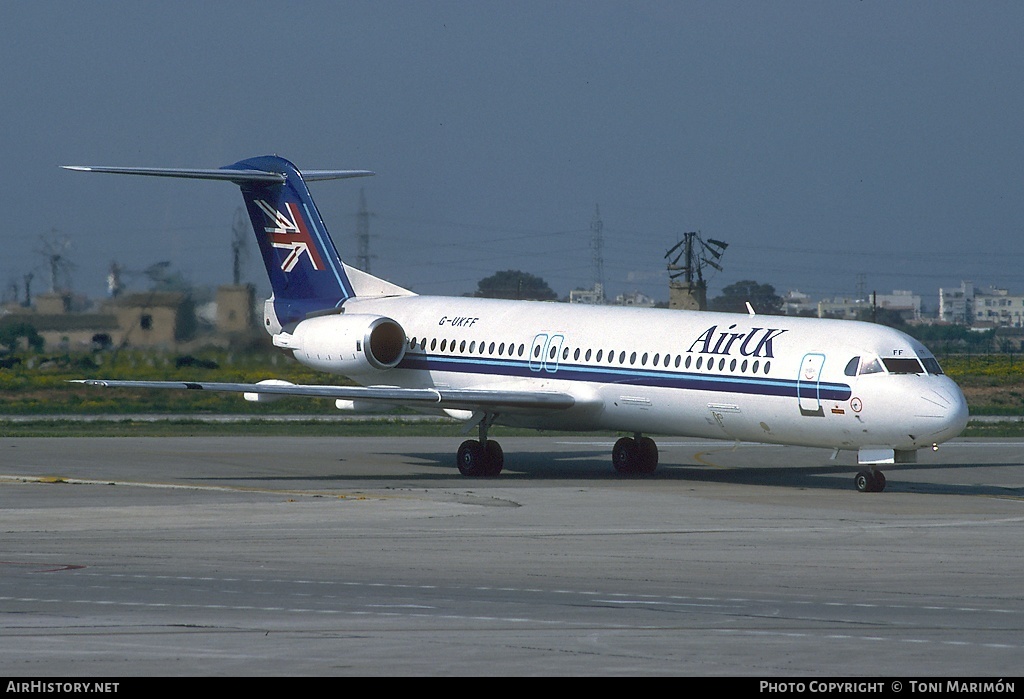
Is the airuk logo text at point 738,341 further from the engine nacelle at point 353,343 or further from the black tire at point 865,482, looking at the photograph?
the engine nacelle at point 353,343

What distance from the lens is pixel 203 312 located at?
39969 millimetres

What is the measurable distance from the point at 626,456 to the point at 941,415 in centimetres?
797

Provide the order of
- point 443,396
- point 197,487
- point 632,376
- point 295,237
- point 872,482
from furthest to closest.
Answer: point 295,237 < point 443,396 < point 632,376 < point 197,487 < point 872,482

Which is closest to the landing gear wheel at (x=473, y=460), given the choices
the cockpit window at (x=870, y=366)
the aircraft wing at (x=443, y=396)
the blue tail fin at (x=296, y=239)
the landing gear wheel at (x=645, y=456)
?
the aircraft wing at (x=443, y=396)

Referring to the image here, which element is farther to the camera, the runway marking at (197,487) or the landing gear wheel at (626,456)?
the landing gear wheel at (626,456)

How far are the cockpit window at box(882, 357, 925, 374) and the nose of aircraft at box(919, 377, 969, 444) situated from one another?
664 millimetres

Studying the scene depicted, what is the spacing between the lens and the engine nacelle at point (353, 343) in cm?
3186

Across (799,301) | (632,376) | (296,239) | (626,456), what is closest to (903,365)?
(632,376)

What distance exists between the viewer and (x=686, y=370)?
27.5 metres

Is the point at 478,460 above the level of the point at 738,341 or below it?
below

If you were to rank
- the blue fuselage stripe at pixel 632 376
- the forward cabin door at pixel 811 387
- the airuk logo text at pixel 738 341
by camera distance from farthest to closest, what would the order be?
1. the airuk logo text at pixel 738 341
2. the blue fuselage stripe at pixel 632 376
3. the forward cabin door at pixel 811 387

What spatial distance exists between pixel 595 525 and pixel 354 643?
32.6 ft

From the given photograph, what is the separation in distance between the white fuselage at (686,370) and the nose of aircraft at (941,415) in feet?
0.07

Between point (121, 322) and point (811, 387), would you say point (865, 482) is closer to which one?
point (811, 387)
